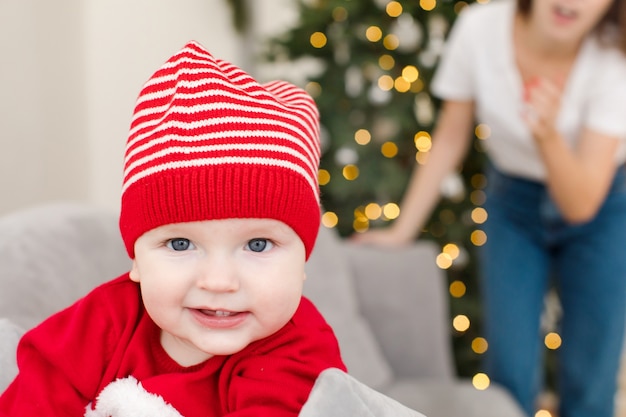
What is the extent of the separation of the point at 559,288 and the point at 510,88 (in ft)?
1.71

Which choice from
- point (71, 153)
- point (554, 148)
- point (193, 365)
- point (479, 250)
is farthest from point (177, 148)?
point (71, 153)

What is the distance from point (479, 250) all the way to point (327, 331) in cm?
168

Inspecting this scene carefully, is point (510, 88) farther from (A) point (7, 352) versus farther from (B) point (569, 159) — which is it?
(A) point (7, 352)

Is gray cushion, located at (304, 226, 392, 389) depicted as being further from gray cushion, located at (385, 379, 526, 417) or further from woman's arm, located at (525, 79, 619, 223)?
woman's arm, located at (525, 79, 619, 223)

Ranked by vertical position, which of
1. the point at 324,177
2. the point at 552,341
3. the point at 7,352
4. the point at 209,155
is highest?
the point at 209,155

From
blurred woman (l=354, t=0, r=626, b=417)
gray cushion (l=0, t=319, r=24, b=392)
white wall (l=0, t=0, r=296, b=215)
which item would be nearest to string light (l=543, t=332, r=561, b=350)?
blurred woman (l=354, t=0, r=626, b=417)

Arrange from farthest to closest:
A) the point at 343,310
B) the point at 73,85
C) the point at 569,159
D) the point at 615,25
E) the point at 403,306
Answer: the point at 73,85
the point at 403,306
the point at 343,310
the point at 615,25
the point at 569,159

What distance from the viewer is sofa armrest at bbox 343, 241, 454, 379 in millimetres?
2016

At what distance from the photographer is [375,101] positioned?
2514 millimetres

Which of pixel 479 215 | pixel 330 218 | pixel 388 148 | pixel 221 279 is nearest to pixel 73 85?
pixel 330 218

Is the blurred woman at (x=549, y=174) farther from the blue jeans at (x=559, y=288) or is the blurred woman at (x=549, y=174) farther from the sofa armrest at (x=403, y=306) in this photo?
the sofa armrest at (x=403, y=306)

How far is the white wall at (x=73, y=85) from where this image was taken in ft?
8.82

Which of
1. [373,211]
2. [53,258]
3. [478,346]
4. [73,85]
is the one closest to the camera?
[53,258]

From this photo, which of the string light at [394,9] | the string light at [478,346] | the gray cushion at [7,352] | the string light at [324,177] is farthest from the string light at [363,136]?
the gray cushion at [7,352]
